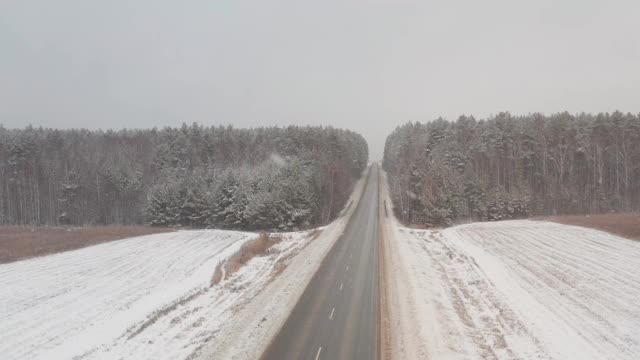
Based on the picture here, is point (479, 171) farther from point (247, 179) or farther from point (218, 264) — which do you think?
point (218, 264)

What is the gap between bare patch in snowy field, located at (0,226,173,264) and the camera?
46.3m

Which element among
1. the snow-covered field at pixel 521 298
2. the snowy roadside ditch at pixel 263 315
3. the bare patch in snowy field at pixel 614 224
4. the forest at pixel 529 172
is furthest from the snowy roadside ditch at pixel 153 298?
the forest at pixel 529 172

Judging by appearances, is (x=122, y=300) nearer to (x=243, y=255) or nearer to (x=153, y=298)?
(x=153, y=298)

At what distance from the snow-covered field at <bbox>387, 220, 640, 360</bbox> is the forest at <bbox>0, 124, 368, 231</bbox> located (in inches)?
1222

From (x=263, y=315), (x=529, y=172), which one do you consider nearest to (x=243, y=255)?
(x=263, y=315)

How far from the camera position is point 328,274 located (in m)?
35.6

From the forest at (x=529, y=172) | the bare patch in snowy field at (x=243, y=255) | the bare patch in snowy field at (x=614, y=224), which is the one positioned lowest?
the bare patch in snowy field at (x=243, y=255)

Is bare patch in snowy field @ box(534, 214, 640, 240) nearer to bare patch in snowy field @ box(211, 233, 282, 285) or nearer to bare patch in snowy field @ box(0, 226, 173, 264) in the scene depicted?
bare patch in snowy field @ box(211, 233, 282, 285)

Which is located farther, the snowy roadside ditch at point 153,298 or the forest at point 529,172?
the forest at point 529,172

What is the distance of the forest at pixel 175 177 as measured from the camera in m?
73.1

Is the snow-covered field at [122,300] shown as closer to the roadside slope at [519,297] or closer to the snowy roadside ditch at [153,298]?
the snowy roadside ditch at [153,298]

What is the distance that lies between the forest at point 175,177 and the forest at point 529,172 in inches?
739

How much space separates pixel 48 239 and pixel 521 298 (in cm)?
5314

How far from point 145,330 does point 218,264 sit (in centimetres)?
1777
